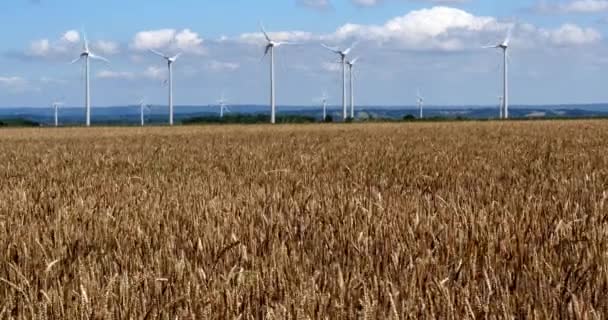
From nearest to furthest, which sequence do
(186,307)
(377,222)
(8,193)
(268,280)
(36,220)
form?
(186,307), (268,280), (377,222), (36,220), (8,193)

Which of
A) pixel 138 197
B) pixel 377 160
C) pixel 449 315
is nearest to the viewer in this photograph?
pixel 449 315

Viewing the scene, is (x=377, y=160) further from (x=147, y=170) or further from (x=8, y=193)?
(x=8, y=193)

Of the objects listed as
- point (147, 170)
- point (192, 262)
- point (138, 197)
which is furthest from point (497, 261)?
point (147, 170)

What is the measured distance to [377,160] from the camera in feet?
44.5

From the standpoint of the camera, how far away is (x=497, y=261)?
425cm

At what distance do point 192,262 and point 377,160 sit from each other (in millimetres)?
9346

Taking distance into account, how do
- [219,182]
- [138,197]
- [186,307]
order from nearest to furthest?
[186,307] → [138,197] → [219,182]

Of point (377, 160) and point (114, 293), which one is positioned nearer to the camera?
point (114, 293)

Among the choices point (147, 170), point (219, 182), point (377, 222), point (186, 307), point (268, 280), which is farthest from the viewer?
point (147, 170)

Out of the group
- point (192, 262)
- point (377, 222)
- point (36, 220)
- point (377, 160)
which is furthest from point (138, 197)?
point (377, 160)

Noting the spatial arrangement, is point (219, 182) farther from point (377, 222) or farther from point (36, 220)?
point (377, 222)

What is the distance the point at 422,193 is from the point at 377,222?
2.78 m

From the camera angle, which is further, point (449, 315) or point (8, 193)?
point (8, 193)

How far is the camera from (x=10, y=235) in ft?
18.3
